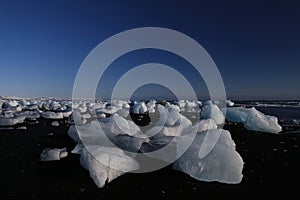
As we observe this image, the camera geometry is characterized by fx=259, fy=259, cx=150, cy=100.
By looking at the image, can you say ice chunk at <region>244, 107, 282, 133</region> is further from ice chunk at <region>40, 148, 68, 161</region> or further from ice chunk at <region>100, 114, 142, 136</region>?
ice chunk at <region>40, 148, 68, 161</region>

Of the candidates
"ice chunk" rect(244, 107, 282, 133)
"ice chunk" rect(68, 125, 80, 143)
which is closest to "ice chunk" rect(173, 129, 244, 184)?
"ice chunk" rect(68, 125, 80, 143)

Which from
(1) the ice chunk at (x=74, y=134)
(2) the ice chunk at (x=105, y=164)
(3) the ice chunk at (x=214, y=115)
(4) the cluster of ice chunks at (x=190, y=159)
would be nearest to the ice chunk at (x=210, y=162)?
(4) the cluster of ice chunks at (x=190, y=159)

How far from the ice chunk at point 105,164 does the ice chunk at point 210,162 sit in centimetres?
73

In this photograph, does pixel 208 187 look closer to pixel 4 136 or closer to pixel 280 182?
pixel 280 182

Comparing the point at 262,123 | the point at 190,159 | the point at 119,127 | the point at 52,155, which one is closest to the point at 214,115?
the point at 262,123

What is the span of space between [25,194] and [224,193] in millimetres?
2205

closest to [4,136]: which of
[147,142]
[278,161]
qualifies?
[147,142]

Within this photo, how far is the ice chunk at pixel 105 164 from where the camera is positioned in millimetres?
3188

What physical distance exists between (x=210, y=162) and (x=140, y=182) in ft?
3.02

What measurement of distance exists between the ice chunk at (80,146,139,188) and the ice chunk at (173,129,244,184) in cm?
73

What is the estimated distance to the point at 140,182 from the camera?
326cm

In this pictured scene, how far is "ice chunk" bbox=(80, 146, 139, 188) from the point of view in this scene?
125 inches

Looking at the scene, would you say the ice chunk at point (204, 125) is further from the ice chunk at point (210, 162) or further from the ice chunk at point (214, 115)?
the ice chunk at point (214, 115)

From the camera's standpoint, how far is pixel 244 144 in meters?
5.49
